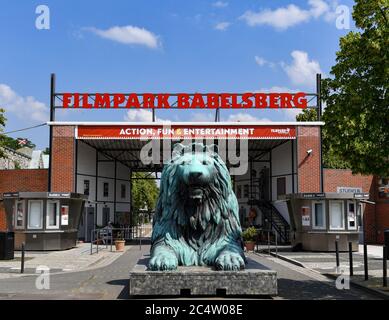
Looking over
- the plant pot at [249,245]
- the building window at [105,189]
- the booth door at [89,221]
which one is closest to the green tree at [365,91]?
the plant pot at [249,245]

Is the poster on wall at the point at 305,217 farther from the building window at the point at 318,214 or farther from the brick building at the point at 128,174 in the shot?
the brick building at the point at 128,174

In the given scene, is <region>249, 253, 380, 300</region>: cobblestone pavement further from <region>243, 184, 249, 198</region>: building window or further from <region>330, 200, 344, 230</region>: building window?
<region>243, 184, 249, 198</region>: building window

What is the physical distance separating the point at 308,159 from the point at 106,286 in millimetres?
16976

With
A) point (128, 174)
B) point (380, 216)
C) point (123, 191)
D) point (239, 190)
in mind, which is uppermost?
point (128, 174)

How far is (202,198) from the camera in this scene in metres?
8.64

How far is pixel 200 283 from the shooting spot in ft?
26.2

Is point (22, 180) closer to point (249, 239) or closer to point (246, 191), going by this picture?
point (249, 239)

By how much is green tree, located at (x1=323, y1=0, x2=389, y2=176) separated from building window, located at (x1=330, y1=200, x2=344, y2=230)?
10.3 meters

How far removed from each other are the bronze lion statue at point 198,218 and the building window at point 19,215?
545 inches

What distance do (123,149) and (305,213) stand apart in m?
13.4

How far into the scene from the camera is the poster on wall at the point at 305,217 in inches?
821

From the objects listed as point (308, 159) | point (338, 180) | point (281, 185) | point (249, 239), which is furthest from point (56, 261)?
point (338, 180)

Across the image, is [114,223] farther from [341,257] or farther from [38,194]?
[341,257]
